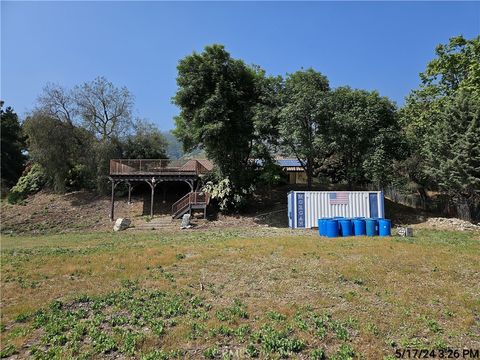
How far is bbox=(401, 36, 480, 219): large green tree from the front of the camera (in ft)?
56.7

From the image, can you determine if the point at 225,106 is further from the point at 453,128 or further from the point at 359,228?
the point at 453,128

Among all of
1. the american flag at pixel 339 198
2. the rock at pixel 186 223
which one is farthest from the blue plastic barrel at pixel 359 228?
the rock at pixel 186 223

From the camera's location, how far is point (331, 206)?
57.6ft

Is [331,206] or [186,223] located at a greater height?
[331,206]

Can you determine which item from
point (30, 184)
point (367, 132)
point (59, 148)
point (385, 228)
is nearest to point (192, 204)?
point (367, 132)

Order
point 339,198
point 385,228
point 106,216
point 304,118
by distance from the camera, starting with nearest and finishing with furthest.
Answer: point 385,228, point 339,198, point 304,118, point 106,216

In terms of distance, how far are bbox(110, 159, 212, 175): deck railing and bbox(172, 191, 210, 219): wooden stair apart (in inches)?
80.2

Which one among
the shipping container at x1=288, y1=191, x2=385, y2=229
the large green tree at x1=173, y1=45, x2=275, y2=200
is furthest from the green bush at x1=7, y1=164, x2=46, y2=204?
the shipping container at x1=288, y1=191, x2=385, y2=229

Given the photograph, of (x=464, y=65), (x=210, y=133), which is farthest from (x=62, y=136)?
(x=464, y=65)

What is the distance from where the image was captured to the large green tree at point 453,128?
1730 centimetres

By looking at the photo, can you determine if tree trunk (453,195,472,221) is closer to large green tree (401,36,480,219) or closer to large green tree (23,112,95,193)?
large green tree (401,36,480,219)

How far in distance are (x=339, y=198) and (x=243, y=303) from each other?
12180 millimetres

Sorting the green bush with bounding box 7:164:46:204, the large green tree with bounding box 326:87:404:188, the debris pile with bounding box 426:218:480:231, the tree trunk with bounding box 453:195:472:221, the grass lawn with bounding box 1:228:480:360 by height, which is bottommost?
the grass lawn with bounding box 1:228:480:360

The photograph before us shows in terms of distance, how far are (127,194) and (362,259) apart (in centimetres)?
2234
